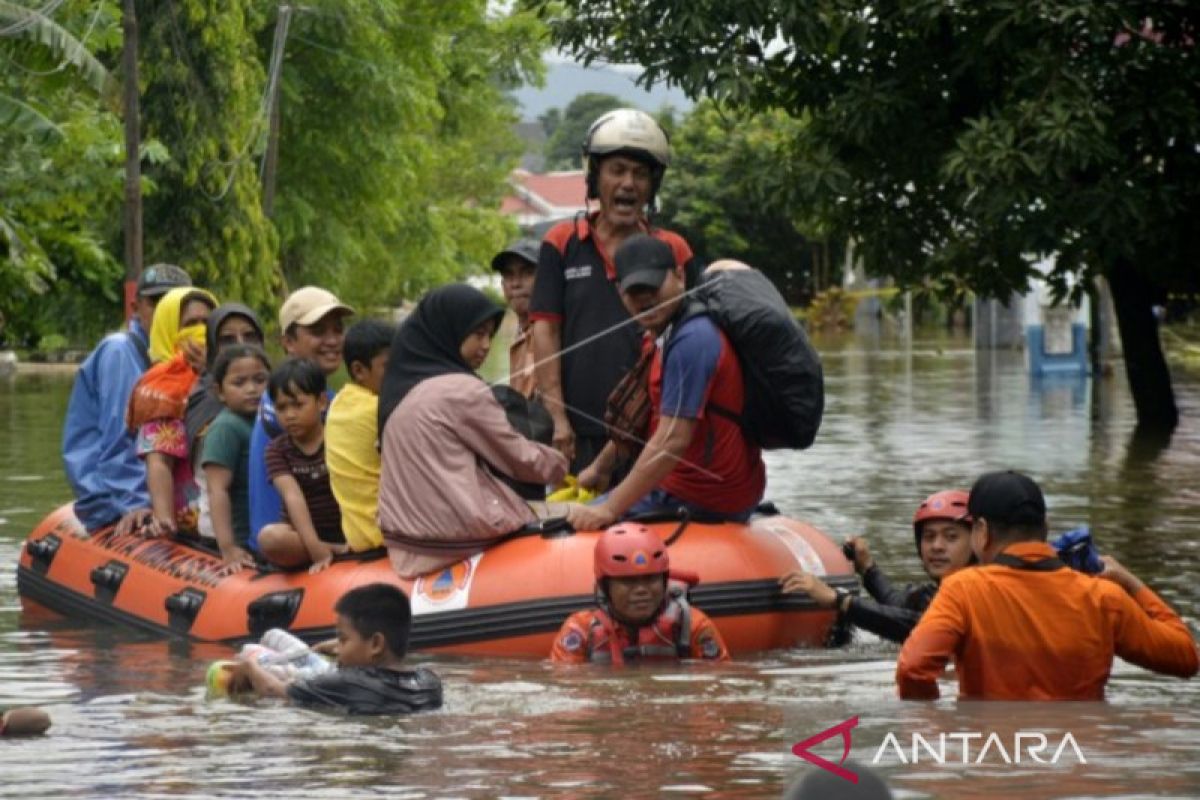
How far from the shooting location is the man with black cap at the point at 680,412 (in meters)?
11.4

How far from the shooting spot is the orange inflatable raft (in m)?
11.6

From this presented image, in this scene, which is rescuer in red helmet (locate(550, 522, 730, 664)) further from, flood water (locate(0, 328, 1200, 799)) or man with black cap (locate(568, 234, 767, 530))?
man with black cap (locate(568, 234, 767, 530))

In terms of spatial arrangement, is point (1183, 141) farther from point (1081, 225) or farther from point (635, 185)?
point (635, 185)

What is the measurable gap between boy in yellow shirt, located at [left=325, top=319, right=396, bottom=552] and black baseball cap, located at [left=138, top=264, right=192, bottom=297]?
2.31m

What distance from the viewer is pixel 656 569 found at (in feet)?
35.3

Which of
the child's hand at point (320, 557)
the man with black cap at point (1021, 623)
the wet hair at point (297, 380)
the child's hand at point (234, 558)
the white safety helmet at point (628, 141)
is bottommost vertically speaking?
the child's hand at point (234, 558)

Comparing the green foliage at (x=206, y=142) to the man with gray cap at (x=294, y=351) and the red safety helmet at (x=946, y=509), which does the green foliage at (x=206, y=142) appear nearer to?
the man with gray cap at (x=294, y=351)

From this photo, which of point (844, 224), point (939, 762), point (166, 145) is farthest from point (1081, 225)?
point (166, 145)

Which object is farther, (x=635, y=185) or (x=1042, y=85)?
(x=1042, y=85)

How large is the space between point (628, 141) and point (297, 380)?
1854 millimetres

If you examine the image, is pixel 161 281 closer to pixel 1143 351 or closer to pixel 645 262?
pixel 645 262

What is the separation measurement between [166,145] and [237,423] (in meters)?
30.2

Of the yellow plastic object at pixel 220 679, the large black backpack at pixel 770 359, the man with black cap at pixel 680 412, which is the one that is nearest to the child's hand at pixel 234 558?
the man with black cap at pixel 680 412

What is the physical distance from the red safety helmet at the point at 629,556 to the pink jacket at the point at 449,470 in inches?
44.8
